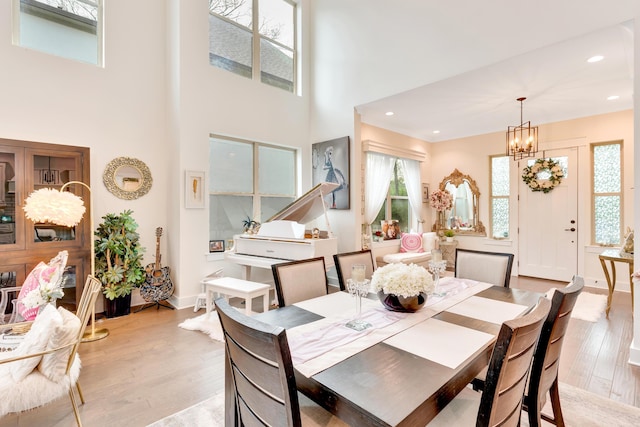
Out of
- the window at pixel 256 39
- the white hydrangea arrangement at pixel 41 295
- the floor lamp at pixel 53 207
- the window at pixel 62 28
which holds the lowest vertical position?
the white hydrangea arrangement at pixel 41 295

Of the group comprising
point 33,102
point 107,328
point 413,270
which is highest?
point 33,102

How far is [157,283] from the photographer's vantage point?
13.9ft

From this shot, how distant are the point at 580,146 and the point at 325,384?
20.9 feet

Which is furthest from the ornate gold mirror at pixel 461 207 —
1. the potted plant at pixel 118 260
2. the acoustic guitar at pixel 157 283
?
the potted plant at pixel 118 260

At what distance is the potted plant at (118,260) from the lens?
3732 mm

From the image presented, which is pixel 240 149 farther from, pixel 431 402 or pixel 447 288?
pixel 431 402

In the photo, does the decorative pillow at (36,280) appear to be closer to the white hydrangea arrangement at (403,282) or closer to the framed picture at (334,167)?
the white hydrangea arrangement at (403,282)

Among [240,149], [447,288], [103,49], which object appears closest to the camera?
[447,288]

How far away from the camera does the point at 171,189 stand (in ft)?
14.8

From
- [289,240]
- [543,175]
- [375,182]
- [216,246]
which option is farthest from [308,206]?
[543,175]

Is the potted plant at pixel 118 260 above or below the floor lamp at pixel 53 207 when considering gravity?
below

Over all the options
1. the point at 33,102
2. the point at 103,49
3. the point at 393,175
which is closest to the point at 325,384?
the point at 33,102

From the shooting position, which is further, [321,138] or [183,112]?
[321,138]

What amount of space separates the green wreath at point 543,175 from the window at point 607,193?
502 mm
